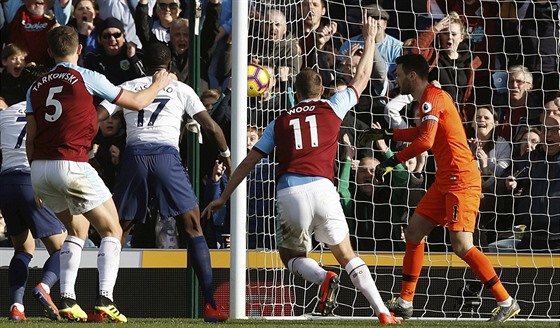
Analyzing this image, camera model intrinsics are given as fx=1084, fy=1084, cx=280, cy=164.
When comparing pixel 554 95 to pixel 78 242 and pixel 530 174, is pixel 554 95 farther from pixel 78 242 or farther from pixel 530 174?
pixel 78 242

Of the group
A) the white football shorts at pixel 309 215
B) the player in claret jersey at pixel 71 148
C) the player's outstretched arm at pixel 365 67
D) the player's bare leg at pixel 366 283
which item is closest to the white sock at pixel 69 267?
the player in claret jersey at pixel 71 148

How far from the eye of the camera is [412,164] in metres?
10.9

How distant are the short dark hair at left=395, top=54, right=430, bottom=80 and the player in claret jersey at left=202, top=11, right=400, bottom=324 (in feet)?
2.98

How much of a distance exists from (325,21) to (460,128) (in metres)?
2.87

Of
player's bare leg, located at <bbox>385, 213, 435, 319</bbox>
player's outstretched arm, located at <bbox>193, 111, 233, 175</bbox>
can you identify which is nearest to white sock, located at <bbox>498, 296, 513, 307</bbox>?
player's bare leg, located at <bbox>385, 213, 435, 319</bbox>

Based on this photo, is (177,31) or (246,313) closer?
(246,313)

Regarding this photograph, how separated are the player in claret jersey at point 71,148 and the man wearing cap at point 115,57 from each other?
12.2 ft

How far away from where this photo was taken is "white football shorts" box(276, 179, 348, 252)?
24.7 feet

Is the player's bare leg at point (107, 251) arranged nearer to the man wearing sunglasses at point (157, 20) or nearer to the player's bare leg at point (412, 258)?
the player's bare leg at point (412, 258)

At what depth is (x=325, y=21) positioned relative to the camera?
1120 cm

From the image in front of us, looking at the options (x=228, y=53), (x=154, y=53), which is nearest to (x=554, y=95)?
(x=228, y=53)

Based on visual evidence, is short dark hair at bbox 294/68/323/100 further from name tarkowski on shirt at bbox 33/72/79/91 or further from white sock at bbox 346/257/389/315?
name tarkowski on shirt at bbox 33/72/79/91

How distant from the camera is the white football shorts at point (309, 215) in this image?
7523mm

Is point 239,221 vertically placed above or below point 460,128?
below
